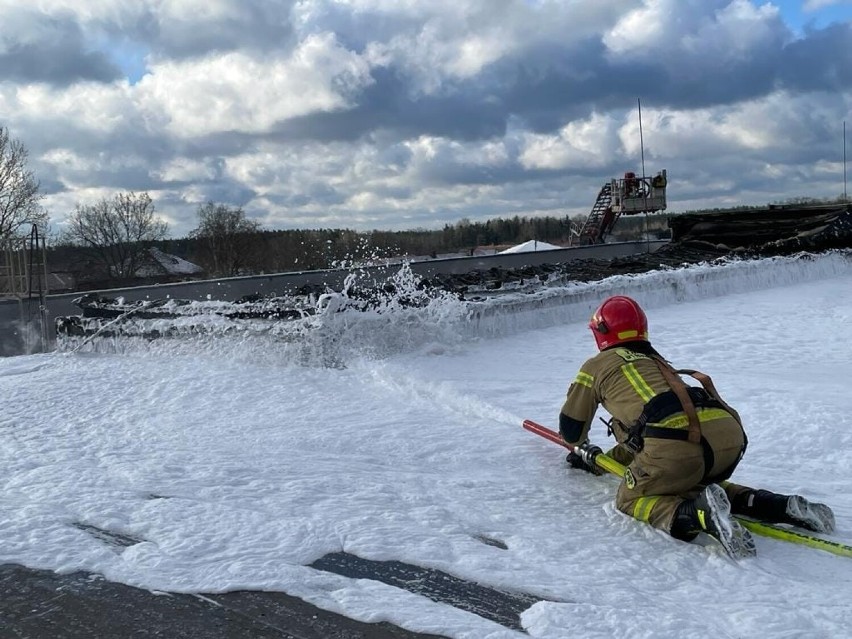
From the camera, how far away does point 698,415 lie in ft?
13.9

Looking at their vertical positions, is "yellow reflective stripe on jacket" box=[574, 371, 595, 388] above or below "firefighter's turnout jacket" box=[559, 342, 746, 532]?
above

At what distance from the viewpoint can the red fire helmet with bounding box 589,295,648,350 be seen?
4.73 meters

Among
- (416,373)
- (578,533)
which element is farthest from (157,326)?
(578,533)

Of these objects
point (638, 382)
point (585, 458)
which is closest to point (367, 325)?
point (585, 458)

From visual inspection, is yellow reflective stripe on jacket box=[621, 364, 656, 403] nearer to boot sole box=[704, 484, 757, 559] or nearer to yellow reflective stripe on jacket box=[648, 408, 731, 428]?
yellow reflective stripe on jacket box=[648, 408, 731, 428]

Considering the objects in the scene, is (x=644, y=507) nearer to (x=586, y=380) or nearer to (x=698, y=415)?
(x=698, y=415)

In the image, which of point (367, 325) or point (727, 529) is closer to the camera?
point (727, 529)

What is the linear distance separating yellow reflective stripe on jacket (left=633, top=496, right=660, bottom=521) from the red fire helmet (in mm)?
908

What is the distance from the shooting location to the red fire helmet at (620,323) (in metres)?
4.73

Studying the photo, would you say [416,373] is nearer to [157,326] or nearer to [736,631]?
[157,326]

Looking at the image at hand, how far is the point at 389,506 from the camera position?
4.71 meters

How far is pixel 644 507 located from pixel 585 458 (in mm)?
860

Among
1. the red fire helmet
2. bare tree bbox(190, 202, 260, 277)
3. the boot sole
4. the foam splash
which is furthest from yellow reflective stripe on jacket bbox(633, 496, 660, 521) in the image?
bare tree bbox(190, 202, 260, 277)

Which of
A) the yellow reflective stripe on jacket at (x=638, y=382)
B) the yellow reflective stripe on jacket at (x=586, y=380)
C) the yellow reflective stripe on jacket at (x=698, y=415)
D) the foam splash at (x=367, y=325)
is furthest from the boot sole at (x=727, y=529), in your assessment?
the foam splash at (x=367, y=325)
